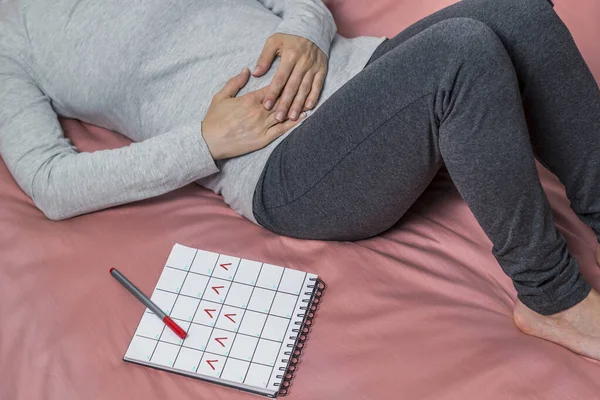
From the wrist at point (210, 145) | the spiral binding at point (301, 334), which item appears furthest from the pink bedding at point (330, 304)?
the wrist at point (210, 145)

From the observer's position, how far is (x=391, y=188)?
0.97 metres

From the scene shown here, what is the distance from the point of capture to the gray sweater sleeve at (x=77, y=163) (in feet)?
3.52

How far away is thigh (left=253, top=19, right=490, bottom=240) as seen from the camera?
90cm

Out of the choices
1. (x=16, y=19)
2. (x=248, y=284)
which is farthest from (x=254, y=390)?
(x=16, y=19)

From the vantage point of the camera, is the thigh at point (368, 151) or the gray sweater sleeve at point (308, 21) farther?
the gray sweater sleeve at point (308, 21)

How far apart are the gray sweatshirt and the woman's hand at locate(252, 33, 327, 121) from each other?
0.02 m

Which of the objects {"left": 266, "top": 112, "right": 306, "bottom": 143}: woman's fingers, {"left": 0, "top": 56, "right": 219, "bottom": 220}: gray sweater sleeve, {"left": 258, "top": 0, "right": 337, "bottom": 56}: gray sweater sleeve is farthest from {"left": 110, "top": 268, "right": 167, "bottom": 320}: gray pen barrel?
{"left": 258, "top": 0, "right": 337, "bottom": 56}: gray sweater sleeve

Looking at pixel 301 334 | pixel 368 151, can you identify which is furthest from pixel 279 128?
pixel 301 334

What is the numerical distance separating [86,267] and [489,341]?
1.89 ft

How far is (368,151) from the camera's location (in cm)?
95

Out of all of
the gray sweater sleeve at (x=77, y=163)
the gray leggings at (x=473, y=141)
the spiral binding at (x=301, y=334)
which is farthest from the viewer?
the gray sweater sleeve at (x=77, y=163)

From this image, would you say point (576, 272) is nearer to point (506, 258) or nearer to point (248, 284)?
point (506, 258)

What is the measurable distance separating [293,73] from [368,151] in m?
0.21

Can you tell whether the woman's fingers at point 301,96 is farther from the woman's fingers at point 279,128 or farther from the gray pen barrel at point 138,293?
the gray pen barrel at point 138,293
